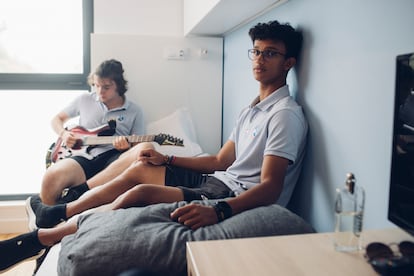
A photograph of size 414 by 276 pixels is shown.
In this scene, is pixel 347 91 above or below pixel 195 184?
above

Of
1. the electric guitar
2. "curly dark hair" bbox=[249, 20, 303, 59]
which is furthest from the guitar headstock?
"curly dark hair" bbox=[249, 20, 303, 59]

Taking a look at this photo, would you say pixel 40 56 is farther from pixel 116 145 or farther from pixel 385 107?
pixel 385 107

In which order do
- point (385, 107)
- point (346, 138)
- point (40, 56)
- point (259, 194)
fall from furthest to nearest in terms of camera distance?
1. point (40, 56)
2. point (259, 194)
3. point (346, 138)
4. point (385, 107)

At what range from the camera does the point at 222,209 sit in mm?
1460

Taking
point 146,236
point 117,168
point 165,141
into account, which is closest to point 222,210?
point 146,236

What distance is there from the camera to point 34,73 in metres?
3.13

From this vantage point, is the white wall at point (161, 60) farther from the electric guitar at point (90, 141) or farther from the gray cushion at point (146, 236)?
the gray cushion at point (146, 236)

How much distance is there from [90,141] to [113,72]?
484mm

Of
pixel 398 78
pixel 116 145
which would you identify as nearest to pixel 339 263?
pixel 398 78

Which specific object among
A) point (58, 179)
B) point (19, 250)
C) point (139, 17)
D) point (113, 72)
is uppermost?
point (139, 17)

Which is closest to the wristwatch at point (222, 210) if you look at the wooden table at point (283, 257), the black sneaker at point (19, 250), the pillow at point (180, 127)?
the wooden table at point (283, 257)

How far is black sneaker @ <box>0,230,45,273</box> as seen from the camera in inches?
63.0

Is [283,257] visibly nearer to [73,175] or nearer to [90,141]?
[73,175]

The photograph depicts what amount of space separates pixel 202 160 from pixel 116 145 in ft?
2.33
